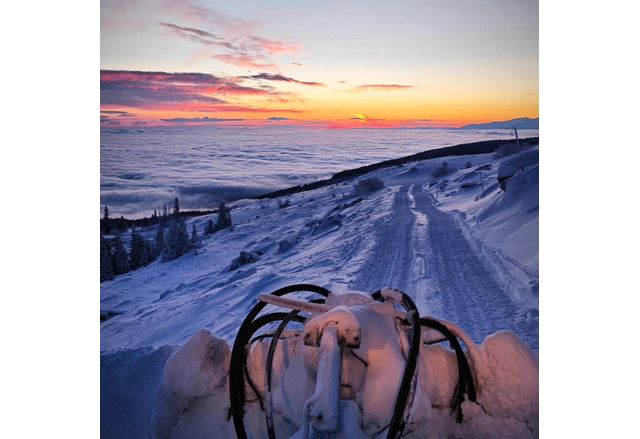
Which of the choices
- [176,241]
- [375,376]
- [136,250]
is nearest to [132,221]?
[136,250]

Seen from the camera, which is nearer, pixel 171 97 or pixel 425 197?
pixel 171 97

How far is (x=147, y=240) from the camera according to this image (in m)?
3.37

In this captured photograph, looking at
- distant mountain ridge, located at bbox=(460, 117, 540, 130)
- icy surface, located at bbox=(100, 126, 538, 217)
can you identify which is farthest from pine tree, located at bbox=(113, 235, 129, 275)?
distant mountain ridge, located at bbox=(460, 117, 540, 130)

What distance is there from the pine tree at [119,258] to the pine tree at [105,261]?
25 millimetres

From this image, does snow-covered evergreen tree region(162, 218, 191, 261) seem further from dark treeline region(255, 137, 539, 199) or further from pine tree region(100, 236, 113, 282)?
dark treeline region(255, 137, 539, 199)

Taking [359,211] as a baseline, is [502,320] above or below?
below

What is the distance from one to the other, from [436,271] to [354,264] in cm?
46

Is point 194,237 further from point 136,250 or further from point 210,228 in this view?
point 136,250

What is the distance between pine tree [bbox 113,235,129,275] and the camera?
321cm

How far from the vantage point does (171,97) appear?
3.36 metres
